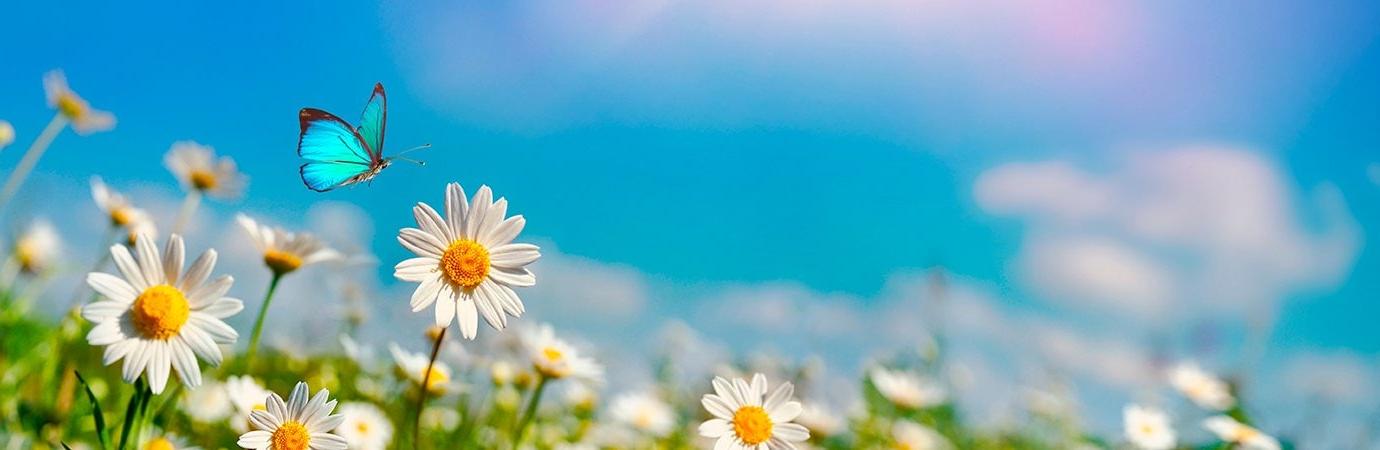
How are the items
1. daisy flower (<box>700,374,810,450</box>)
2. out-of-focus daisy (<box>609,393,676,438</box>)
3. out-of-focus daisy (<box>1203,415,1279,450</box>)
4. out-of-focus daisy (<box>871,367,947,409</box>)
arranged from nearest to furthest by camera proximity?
daisy flower (<box>700,374,810,450</box>) → out-of-focus daisy (<box>1203,415,1279,450</box>) → out-of-focus daisy (<box>609,393,676,438</box>) → out-of-focus daisy (<box>871,367,947,409</box>)

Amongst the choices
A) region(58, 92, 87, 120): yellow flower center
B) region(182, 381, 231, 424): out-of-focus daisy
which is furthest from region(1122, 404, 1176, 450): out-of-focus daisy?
region(58, 92, 87, 120): yellow flower center

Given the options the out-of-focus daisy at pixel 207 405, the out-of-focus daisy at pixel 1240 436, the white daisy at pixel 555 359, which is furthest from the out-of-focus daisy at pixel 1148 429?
the out-of-focus daisy at pixel 207 405

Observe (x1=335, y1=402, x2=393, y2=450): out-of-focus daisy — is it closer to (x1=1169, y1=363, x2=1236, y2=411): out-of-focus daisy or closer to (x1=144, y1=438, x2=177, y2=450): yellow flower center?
(x1=144, y1=438, x2=177, y2=450): yellow flower center

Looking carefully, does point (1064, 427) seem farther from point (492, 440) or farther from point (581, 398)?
point (492, 440)

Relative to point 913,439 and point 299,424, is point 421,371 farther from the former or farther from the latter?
point 913,439

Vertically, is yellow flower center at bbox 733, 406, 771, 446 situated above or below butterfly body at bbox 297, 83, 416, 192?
below

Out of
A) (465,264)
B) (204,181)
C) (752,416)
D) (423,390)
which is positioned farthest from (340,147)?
(204,181)

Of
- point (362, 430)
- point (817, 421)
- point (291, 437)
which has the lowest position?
point (291, 437)
